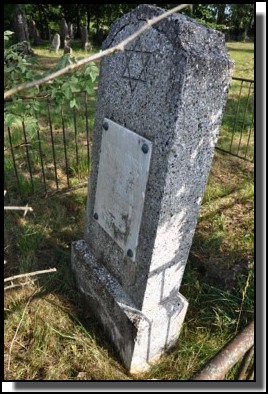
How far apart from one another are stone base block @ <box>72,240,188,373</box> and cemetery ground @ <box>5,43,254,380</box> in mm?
84

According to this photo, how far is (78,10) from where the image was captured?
23672 mm

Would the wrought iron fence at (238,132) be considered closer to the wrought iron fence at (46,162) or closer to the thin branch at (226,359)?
the wrought iron fence at (46,162)

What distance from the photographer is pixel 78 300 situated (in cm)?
269

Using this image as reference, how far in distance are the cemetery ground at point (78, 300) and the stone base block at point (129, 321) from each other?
0.08m

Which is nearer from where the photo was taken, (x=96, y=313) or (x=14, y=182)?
(x=96, y=313)

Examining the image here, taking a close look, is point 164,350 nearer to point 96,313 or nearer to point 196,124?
point 96,313

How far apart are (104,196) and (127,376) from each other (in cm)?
119

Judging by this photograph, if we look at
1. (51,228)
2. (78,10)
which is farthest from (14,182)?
(78,10)

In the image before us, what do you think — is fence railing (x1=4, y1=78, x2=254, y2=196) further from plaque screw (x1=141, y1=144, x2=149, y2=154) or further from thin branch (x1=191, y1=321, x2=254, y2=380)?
thin branch (x1=191, y1=321, x2=254, y2=380)

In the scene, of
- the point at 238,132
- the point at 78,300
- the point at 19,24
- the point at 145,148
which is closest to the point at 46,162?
the point at 78,300

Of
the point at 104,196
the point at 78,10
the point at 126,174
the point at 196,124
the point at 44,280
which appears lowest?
the point at 44,280

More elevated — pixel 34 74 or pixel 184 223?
pixel 34 74

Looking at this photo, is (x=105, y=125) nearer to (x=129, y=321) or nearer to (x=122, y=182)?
(x=122, y=182)

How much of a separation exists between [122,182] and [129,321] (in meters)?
0.87
